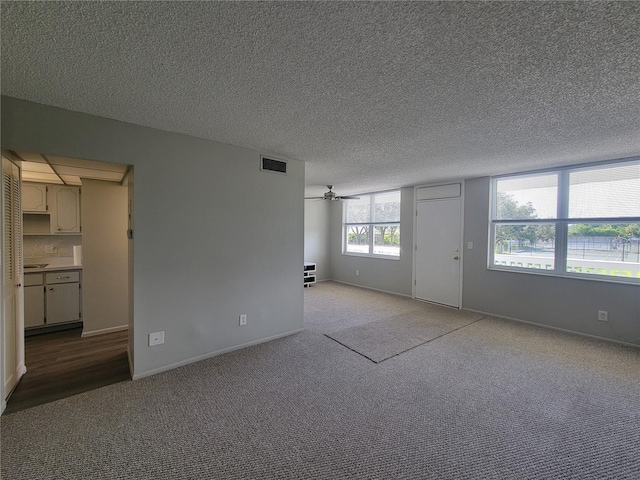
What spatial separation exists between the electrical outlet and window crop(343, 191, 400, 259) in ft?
15.6

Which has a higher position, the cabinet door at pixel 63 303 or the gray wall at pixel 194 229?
the gray wall at pixel 194 229

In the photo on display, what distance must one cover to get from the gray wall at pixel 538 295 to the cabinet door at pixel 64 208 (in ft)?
21.1

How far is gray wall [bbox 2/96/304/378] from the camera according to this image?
2.26 m

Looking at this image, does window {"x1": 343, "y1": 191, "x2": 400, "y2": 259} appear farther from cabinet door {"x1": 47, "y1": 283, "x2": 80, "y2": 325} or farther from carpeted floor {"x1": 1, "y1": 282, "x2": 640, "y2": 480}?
cabinet door {"x1": 47, "y1": 283, "x2": 80, "y2": 325}

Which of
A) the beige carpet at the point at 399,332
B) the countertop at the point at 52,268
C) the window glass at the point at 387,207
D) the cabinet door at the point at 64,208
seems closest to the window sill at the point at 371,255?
the window glass at the point at 387,207

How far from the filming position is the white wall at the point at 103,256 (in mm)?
3486

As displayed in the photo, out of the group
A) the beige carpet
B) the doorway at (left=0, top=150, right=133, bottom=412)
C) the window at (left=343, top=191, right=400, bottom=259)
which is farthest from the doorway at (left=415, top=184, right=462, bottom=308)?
the doorway at (left=0, top=150, right=133, bottom=412)

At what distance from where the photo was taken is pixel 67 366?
273 centimetres

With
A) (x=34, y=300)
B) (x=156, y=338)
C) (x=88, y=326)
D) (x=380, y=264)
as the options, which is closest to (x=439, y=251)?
(x=380, y=264)

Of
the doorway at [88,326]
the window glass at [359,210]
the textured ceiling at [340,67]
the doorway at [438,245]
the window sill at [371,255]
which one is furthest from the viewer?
the window glass at [359,210]

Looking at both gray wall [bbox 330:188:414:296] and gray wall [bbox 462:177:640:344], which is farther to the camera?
gray wall [bbox 330:188:414:296]

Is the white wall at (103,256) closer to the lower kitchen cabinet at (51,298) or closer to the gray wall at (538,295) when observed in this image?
the lower kitchen cabinet at (51,298)

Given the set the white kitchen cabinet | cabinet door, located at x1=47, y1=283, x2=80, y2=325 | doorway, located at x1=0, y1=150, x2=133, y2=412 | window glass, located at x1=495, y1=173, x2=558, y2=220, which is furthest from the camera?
window glass, located at x1=495, y1=173, x2=558, y2=220

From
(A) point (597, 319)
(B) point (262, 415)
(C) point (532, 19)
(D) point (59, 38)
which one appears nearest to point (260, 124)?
(D) point (59, 38)
